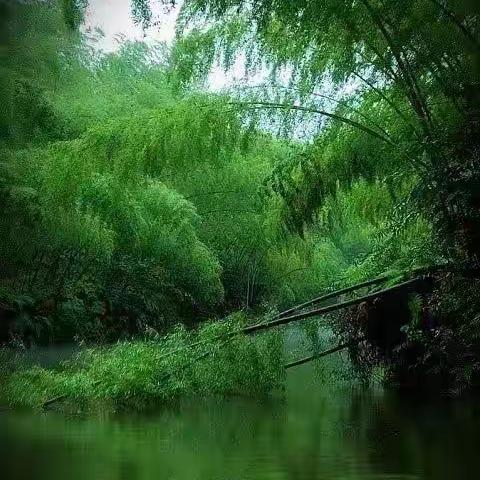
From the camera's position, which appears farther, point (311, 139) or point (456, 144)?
point (311, 139)

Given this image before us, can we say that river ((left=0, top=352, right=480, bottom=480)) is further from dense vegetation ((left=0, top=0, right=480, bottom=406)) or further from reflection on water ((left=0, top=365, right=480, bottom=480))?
dense vegetation ((left=0, top=0, right=480, bottom=406))

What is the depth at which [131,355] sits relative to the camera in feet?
17.6

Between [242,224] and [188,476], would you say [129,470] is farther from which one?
[242,224]

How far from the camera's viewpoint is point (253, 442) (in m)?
3.81

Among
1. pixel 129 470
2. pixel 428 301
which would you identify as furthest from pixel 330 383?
pixel 129 470

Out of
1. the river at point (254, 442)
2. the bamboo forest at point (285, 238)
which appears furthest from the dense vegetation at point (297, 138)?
the river at point (254, 442)

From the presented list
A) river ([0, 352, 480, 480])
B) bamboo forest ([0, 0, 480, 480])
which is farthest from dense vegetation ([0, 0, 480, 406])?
river ([0, 352, 480, 480])

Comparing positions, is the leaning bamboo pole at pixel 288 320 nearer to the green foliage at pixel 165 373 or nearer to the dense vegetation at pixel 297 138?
the green foliage at pixel 165 373

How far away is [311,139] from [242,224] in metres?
7.68

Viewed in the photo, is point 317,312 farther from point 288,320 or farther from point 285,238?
point 285,238

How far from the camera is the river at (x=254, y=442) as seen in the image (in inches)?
124

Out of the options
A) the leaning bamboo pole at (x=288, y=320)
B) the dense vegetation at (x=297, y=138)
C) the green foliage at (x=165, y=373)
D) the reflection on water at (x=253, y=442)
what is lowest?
the reflection on water at (x=253, y=442)

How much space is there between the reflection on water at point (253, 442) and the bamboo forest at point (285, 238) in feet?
0.06

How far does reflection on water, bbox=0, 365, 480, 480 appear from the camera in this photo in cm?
315
